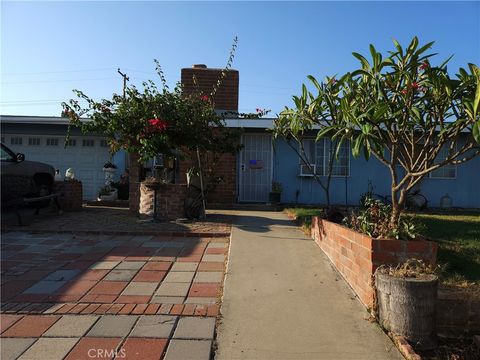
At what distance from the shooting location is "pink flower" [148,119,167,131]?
29.4ft

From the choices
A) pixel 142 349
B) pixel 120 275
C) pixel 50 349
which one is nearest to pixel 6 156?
pixel 120 275

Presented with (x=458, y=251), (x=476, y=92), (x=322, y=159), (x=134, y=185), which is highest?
(x=322, y=159)

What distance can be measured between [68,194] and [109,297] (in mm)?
7036

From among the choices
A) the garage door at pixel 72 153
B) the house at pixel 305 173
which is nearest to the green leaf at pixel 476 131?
the house at pixel 305 173

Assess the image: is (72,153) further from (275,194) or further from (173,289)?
(173,289)

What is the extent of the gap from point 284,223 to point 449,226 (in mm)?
3198

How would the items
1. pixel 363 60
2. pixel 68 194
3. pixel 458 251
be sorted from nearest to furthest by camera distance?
pixel 363 60 → pixel 458 251 → pixel 68 194

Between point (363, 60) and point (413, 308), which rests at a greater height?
point (363, 60)

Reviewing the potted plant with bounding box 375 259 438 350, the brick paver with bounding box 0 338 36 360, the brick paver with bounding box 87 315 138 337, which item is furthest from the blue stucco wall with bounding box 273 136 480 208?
the brick paver with bounding box 0 338 36 360

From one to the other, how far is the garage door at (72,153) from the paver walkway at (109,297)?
8242mm

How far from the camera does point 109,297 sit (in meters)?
4.82

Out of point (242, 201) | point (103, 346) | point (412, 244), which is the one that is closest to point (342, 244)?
point (412, 244)

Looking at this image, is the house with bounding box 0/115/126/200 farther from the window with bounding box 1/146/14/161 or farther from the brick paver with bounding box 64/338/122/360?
the brick paver with bounding box 64/338/122/360

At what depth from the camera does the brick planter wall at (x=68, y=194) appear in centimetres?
1109
